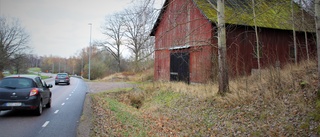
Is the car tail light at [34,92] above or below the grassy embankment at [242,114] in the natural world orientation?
above

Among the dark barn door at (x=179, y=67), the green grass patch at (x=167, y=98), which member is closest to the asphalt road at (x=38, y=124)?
the green grass patch at (x=167, y=98)

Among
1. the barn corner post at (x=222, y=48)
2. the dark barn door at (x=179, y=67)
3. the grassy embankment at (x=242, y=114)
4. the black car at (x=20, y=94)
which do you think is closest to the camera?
the grassy embankment at (x=242, y=114)

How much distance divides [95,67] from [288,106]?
59.8 meters

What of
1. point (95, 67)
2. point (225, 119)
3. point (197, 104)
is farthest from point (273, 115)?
point (95, 67)

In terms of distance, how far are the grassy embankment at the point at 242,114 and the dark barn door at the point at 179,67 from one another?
670cm

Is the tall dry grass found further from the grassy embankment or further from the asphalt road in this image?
the asphalt road

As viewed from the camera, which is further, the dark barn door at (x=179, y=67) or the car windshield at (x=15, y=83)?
the dark barn door at (x=179, y=67)

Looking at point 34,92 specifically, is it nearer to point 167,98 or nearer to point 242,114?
point 167,98

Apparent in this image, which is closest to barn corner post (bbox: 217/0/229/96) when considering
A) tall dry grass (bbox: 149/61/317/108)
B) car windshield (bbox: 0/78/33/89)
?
tall dry grass (bbox: 149/61/317/108)

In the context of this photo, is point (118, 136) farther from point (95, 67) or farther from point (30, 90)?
point (95, 67)

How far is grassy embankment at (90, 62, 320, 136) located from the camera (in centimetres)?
673

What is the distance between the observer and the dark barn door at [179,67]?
19266 millimetres

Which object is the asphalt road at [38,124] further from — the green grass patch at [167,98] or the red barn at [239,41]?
the red barn at [239,41]

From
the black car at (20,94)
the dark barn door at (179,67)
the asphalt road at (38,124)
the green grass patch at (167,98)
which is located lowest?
the asphalt road at (38,124)
